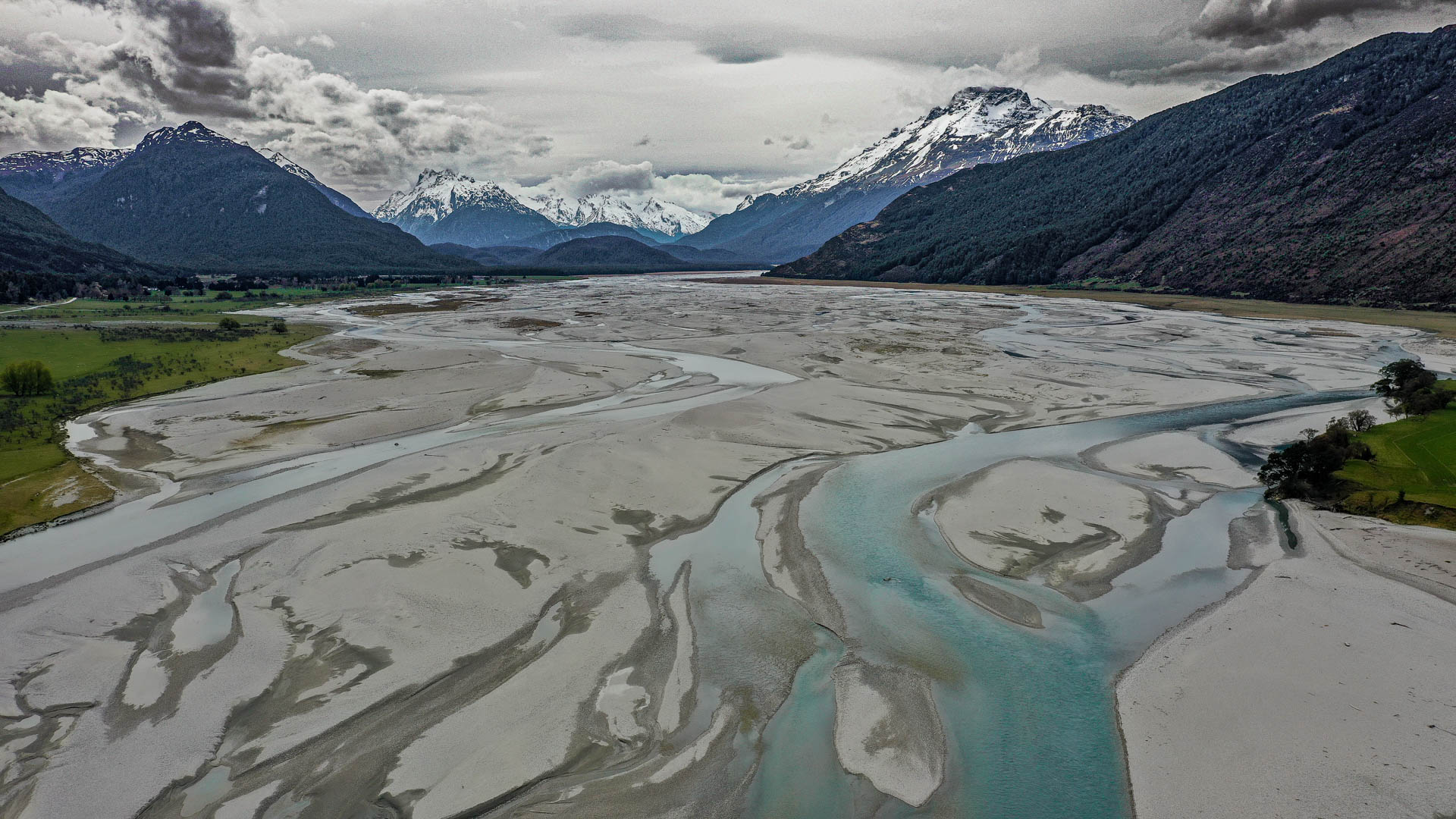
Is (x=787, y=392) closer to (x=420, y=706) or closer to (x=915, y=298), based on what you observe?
(x=420, y=706)

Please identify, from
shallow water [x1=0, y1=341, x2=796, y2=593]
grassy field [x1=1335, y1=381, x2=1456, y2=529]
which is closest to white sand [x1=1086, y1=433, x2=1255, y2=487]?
grassy field [x1=1335, y1=381, x2=1456, y2=529]

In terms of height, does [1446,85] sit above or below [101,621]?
above

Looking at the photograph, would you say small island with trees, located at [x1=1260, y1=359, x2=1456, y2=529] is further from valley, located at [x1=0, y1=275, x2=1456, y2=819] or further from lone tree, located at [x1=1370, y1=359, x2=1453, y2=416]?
valley, located at [x1=0, y1=275, x2=1456, y2=819]

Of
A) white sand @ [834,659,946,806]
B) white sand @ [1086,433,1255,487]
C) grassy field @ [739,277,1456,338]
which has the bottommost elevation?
white sand @ [834,659,946,806]

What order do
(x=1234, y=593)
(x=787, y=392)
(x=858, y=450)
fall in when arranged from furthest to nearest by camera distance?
1. (x=787, y=392)
2. (x=858, y=450)
3. (x=1234, y=593)

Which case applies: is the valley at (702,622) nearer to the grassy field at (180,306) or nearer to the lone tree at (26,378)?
the lone tree at (26,378)

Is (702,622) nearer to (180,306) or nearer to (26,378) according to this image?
(26,378)

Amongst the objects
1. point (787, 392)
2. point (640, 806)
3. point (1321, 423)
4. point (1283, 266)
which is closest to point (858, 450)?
point (787, 392)
